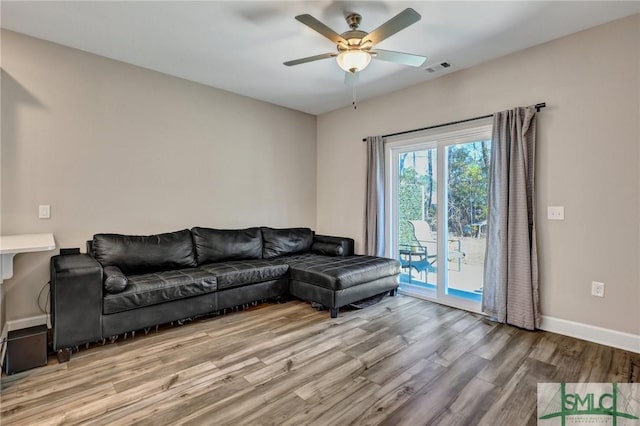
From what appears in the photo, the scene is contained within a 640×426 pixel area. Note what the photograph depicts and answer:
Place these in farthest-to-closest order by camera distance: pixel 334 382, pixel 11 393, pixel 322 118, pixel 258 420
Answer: pixel 322 118 < pixel 334 382 < pixel 11 393 < pixel 258 420

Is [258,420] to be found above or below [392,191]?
below

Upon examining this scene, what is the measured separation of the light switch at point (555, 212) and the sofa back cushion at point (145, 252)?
3.90m

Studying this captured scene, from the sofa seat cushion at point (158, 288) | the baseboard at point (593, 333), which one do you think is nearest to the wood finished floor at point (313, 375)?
the baseboard at point (593, 333)

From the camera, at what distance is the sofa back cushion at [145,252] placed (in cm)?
313

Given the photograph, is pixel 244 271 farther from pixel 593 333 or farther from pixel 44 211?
pixel 593 333

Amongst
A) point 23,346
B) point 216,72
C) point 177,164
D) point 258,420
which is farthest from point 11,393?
point 216,72

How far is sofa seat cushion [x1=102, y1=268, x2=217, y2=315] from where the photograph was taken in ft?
8.78

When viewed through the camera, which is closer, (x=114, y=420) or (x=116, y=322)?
(x=114, y=420)

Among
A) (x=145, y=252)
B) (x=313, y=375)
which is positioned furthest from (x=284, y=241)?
(x=313, y=375)

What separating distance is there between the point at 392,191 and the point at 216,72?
9.36 feet

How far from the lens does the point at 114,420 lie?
176cm

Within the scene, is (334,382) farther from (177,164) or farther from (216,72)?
(216,72)

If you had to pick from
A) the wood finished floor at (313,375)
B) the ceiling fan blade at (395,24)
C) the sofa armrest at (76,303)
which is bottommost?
the wood finished floor at (313,375)

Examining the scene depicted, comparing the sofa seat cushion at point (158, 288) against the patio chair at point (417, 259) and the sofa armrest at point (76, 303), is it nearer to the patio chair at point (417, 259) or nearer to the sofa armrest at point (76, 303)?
the sofa armrest at point (76, 303)
